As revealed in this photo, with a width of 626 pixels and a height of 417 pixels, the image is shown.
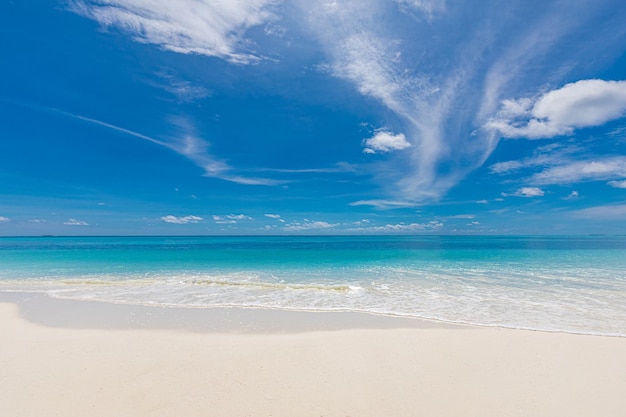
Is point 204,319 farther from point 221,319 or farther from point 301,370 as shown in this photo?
point 301,370

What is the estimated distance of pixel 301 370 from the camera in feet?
22.3

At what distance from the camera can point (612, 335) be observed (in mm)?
8977

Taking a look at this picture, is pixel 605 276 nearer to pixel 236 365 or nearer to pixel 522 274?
pixel 522 274

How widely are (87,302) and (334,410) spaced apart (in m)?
13.4

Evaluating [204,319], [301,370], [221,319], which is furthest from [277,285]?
[301,370]

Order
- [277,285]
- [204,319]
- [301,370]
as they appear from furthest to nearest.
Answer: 1. [277,285]
2. [204,319]
3. [301,370]

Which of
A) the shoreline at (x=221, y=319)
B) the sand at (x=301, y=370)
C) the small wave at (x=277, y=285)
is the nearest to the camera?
the sand at (x=301, y=370)

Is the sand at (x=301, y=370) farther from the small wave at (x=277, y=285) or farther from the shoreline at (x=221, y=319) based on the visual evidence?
the small wave at (x=277, y=285)

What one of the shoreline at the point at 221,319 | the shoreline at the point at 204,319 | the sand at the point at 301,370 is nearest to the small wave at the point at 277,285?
the shoreline at the point at 221,319

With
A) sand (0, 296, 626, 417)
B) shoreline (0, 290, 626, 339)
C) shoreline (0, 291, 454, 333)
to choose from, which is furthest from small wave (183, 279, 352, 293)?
sand (0, 296, 626, 417)

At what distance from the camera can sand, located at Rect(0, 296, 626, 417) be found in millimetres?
5457

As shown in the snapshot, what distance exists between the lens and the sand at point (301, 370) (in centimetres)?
546

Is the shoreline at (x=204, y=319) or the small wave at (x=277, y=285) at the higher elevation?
the small wave at (x=277, y=285)

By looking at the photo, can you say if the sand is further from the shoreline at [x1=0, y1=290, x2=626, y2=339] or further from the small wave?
the small wave
